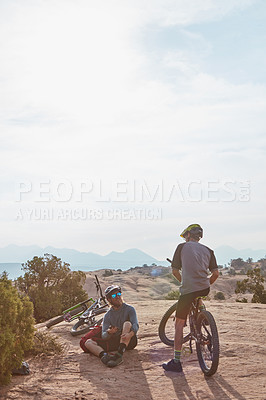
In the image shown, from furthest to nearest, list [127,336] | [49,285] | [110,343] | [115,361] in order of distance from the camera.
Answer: [49,285] → [110,343] → [127,336] → [115,361]

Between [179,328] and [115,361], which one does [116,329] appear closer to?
[115,361]

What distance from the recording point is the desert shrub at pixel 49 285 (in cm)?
1589

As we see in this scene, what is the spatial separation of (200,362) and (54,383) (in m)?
2.39

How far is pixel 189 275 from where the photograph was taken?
6645 millimetres

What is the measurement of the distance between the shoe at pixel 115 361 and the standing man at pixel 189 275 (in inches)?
34.0

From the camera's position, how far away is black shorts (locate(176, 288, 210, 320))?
6691mm

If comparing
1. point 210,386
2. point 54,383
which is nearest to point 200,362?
point 210,386

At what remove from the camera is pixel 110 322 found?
7766 millimetres

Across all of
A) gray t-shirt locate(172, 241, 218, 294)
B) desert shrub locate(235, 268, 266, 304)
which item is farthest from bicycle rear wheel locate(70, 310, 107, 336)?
desert shrub locate(235, 268, 266, 304)

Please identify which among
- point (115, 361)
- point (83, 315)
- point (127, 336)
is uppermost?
point (127, 336)

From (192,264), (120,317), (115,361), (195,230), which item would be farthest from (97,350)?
(195,230)

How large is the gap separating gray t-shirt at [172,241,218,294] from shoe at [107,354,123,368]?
5.79 feet

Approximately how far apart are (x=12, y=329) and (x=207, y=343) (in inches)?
124

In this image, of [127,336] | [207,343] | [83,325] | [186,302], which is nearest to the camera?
[207,343]
